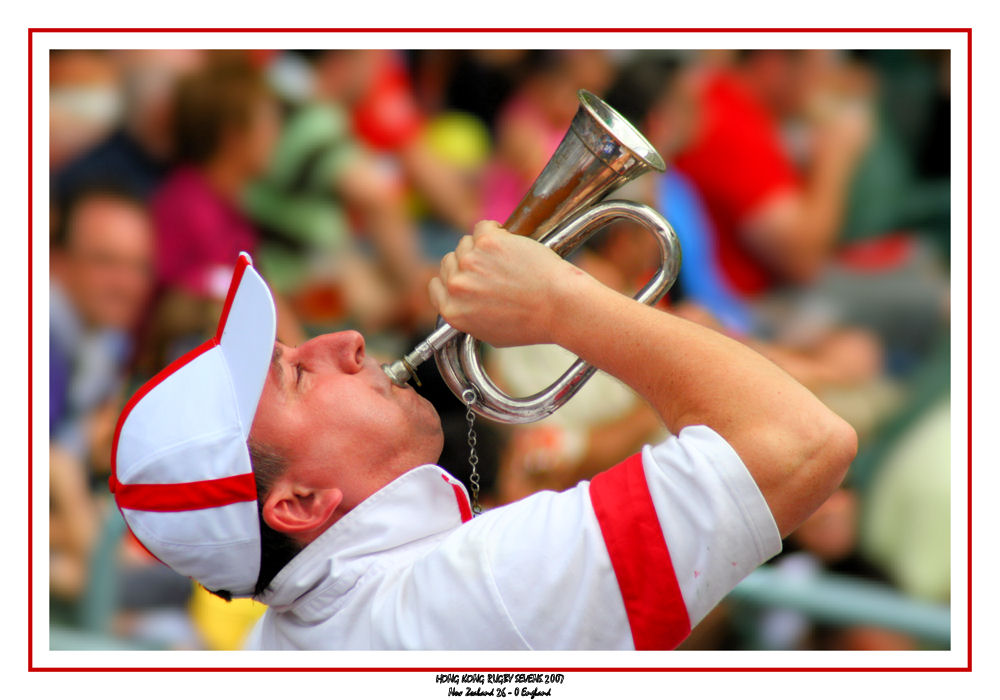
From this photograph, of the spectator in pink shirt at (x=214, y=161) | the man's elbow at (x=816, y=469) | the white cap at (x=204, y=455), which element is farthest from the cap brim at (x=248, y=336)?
the spectator in pink shirt at (x=214, y=161)

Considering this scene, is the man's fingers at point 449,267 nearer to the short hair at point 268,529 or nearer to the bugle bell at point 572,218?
the bugle bell at point 572,218

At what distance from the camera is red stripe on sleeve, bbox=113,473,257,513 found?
1.84 m

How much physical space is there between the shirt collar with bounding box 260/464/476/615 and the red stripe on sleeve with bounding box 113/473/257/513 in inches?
6.3

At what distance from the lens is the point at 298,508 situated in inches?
75.4

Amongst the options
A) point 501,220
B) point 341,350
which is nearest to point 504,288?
point 341,350

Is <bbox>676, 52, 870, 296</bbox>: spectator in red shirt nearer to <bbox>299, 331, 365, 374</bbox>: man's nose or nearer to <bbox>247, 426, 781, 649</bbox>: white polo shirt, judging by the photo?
<bbox>299, 331, 365, 374</bbox>: man's nose

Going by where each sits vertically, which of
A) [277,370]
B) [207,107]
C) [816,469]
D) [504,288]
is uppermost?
[207,107]

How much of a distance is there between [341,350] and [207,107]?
2.65 m

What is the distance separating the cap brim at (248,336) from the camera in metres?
1.87

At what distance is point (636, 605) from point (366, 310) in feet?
10.2

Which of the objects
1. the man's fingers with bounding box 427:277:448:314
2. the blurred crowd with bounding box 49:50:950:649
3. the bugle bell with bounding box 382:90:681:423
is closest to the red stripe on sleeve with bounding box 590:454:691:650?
the bugle bell with bounding box 382:90:681:423

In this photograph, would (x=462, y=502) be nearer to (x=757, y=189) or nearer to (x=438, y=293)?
(x=438, y=293)

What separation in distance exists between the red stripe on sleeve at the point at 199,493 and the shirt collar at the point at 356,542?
0.16 m

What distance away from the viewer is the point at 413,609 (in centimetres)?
172
